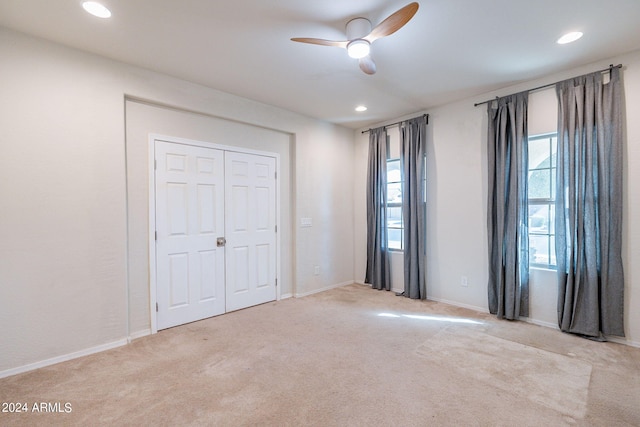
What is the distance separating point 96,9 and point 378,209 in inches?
155

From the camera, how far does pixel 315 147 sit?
4.62 m

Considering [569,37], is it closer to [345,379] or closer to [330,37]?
[330,37]

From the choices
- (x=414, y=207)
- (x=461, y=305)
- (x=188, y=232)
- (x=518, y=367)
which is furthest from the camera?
(x=414, y=207)

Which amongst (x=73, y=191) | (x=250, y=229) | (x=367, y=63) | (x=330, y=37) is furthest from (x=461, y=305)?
(x=73, y=191)

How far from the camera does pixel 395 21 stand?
1.92 m

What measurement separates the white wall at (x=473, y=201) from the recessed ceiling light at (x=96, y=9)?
12.3 ft

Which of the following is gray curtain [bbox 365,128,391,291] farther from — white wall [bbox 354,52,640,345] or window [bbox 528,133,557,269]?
window [bbox 528,133,557,269]

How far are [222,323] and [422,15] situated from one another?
3.55 metres

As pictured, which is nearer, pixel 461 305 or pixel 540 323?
pixel 540 323

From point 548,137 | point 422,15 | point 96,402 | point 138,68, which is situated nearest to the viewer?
point 96,402

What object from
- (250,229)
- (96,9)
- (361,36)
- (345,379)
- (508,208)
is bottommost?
(345,379)

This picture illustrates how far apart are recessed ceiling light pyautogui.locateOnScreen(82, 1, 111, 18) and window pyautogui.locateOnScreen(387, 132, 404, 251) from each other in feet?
12.3

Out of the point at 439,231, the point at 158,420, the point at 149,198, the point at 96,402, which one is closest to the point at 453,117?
the point at 439,231

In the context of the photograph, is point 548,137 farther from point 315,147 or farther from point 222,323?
point 222,323
